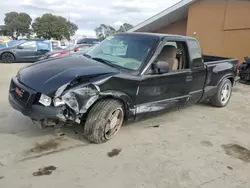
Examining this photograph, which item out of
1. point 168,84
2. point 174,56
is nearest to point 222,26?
point 174,56

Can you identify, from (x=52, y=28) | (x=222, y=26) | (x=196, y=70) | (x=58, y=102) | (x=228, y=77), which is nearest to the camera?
(x=58, y=102)

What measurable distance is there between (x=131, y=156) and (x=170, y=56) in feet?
7.13

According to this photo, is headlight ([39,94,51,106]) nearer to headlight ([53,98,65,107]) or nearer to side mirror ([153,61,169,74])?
headlight ([53,98,65,107])

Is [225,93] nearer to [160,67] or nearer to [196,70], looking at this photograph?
[196,70]

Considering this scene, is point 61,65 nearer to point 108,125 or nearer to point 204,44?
point 108,125

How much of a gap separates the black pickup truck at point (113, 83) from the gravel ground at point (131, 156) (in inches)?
14.2

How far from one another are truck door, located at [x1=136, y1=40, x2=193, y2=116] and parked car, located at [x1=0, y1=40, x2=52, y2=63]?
11.5 meters

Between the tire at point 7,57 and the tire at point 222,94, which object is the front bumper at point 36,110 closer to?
the tire at point 222,94

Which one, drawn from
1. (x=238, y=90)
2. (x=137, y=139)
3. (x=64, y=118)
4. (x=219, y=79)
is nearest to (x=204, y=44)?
(x=238, y=90)

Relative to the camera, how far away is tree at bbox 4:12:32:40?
66.4 meters

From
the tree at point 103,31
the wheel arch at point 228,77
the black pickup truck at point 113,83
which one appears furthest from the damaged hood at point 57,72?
the tree at point 103,31

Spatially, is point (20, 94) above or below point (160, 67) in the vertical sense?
below

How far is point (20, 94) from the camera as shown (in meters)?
3.48

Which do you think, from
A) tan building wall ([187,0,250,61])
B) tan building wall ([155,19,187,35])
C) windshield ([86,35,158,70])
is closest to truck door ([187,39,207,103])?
windshield ([86,35,158,70])
